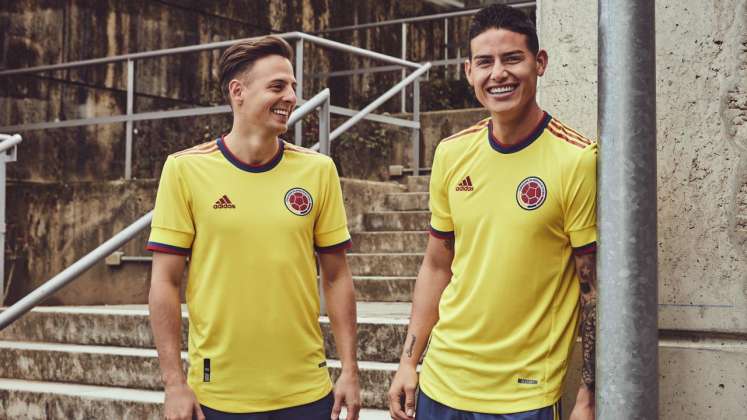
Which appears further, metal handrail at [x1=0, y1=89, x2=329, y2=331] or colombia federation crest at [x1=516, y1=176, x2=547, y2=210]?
metal handrail at [x1=0, y1=89, x2=329, y2=331]

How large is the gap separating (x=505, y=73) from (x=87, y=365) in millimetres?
3829

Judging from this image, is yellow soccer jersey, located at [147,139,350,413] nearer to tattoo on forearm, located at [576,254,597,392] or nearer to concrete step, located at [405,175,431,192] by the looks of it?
tattoo on forearm, located at [576,254,597,392]

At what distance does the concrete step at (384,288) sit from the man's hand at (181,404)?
12.8 ft

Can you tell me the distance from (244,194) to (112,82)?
7514 millimetres

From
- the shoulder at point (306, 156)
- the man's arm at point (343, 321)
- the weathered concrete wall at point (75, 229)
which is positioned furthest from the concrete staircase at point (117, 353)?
the shoulder at point (306, 156)

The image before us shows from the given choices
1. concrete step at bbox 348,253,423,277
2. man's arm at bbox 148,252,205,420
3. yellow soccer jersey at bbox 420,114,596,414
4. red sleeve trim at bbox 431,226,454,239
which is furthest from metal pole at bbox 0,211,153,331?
yellow soccer jersey at bbox 420,114,596,414

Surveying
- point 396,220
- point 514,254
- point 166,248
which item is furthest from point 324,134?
point 514,254

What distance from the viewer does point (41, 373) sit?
5848mm

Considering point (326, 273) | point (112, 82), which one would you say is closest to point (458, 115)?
point (112, 82)

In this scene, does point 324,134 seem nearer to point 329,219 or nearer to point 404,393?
point 329,219

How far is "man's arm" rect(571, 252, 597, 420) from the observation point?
2.44 meters

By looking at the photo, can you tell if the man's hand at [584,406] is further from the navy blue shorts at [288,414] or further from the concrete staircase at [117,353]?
the concrete staircase at [117,353]

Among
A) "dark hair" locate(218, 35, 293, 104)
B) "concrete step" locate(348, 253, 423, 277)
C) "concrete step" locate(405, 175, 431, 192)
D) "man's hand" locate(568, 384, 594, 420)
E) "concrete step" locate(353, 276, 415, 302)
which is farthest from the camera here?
"concrete step" locate(405, 175, 431, 192)

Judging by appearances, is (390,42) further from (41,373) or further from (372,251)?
(41,373)
